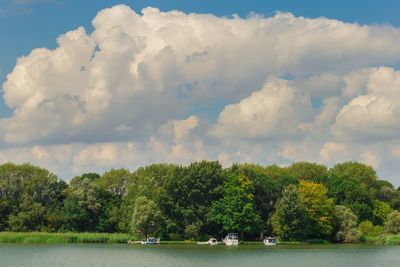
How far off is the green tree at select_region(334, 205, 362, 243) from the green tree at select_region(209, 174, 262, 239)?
13886 mm

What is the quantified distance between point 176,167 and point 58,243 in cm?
2345

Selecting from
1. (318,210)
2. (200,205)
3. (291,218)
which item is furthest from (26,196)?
(318,210)

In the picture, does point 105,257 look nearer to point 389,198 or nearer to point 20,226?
point 20,226

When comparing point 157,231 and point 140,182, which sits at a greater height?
point 140,182

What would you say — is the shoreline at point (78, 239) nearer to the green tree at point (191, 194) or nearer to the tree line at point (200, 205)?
the tree line at point (200, 205)

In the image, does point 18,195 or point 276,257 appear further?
point 18,195

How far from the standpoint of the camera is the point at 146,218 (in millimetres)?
97438

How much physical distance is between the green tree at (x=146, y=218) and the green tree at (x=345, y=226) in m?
30.9

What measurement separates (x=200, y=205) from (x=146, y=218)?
35.1 ft

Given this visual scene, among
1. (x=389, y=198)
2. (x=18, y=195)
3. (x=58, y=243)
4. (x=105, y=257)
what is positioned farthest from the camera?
(x=389, y=198)

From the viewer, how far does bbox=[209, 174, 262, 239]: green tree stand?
102188mm

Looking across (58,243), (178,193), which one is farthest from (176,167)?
(58,243)

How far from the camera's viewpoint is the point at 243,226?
103 m

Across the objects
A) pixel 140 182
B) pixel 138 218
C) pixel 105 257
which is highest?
pixel 140 182
